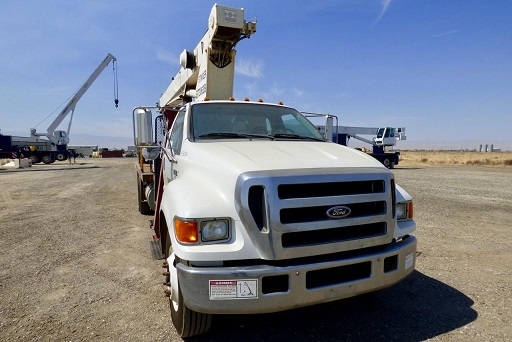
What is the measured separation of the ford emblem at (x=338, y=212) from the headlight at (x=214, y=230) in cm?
79

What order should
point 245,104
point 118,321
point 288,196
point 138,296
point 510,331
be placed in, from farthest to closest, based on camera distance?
point 245,104, point 138,296, point 118,321, point 510,331, point 288,196

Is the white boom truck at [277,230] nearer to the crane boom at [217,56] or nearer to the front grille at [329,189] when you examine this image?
the front grille at [329,189]

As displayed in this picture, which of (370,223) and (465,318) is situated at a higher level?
(370,223)

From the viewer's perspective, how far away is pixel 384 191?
263cm

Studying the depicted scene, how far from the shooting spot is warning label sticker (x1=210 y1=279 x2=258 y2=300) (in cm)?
218

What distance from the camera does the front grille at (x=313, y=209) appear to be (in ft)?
7.37

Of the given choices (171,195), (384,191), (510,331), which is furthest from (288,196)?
(510,331)

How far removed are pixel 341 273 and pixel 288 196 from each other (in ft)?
2.50

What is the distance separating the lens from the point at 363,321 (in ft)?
9.68

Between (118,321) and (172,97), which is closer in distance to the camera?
(118,321)

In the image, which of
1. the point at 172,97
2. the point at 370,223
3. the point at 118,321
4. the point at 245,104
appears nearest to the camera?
the point at 370,223

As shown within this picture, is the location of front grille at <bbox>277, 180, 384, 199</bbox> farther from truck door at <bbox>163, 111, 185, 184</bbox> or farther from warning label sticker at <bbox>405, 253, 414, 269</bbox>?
truck door at <bbox>163, 111, 185, 184</bbox>

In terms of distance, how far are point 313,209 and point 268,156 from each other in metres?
0.62

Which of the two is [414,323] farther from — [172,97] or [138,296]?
[172,97]
